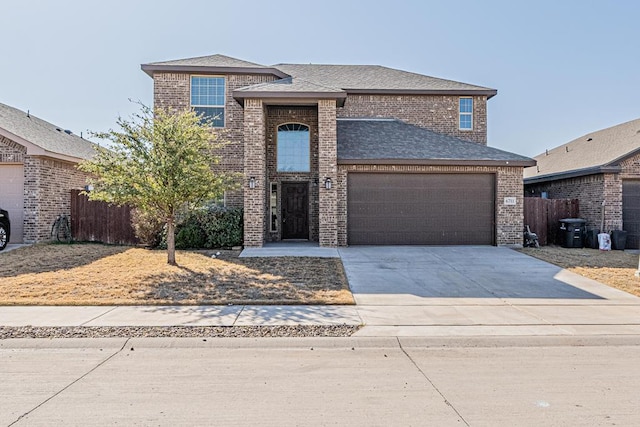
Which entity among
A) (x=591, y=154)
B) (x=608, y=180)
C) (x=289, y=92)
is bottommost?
(x=608, y=180)

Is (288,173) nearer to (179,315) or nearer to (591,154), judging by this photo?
(179,315)

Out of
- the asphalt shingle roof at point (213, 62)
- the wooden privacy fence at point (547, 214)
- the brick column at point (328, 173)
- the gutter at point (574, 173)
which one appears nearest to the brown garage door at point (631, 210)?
the gutter at point (574, 173)

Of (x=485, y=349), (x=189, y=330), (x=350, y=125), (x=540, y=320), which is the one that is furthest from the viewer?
(x=350, y=125)

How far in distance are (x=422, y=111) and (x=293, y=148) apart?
624 centimetres

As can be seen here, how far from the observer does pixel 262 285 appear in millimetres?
8914

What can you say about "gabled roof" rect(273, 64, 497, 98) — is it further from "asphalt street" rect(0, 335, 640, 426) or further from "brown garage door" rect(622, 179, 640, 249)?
"asphalt street" rect(0, 335, 640, 426)

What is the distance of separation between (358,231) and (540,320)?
8.09 meters

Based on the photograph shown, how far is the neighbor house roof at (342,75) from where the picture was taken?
16172 mm

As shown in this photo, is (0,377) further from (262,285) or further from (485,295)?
(485,295)

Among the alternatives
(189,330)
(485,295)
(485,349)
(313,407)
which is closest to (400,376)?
(313,407)

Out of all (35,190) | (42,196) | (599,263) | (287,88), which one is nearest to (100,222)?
(42,196)

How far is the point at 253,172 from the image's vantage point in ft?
44.9

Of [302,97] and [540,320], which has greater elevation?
[302,97]

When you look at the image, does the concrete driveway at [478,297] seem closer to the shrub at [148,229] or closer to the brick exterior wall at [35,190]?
the shrub at [148,229]
